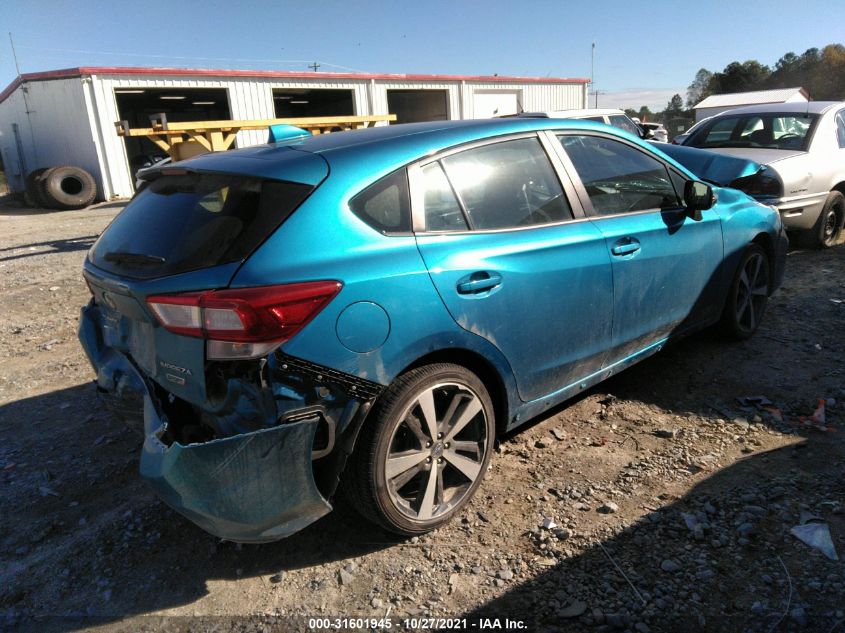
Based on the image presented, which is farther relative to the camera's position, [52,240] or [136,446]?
[52,240]

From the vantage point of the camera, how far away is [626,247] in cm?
346

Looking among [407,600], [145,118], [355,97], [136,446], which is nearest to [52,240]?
[136,446]

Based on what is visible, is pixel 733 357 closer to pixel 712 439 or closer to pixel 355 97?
pixel 712 439

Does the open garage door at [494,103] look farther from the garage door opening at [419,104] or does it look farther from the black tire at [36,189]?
the black tire at [36,189]

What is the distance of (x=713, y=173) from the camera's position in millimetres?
6855

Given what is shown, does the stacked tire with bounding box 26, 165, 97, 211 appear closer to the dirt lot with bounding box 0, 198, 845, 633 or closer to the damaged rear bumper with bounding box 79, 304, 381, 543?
the dirt lot with bounding box 0, 198, 845, 633

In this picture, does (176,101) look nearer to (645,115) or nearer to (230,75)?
(230,75)

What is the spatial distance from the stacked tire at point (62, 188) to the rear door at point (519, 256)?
19.8 m

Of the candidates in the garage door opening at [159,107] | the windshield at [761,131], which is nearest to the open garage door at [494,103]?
the garage door opening at [159,107]

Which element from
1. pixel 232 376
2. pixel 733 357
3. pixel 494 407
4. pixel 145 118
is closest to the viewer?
pixel 232 376

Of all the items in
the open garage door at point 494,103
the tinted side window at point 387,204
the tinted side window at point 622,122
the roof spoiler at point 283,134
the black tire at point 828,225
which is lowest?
the black tire at point 828,225

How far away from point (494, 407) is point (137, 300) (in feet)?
5.47

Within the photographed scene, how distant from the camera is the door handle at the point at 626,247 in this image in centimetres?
340

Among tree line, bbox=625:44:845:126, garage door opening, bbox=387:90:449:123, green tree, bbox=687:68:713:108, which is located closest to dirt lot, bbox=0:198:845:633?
garage door opening, bbox=387:90:449:123
